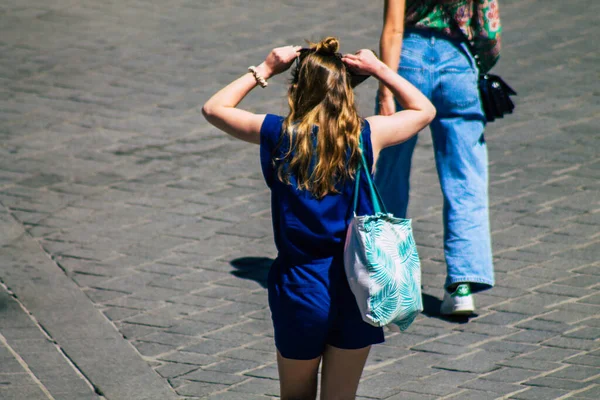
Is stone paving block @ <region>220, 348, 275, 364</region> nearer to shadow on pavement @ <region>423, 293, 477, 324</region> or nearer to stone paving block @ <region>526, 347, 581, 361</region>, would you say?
shadow on pavement @ <region>423, 293, 477, 324</region>

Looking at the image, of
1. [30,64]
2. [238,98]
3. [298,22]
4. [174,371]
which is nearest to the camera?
[238,98]

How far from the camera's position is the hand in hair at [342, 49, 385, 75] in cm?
329

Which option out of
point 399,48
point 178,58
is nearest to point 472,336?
point 399,48

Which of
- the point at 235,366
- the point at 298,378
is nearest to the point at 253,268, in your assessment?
the point at 235,366

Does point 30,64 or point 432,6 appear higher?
point 432,6

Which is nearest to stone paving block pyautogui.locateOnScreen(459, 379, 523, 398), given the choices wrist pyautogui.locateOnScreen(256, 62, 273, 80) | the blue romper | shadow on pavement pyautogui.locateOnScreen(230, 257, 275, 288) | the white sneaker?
the white sneaker

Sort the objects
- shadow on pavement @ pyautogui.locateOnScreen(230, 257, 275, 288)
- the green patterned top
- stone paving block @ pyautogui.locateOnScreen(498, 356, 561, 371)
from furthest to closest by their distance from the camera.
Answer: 1. shadow on pavement @ pyautogui.locateOnScreen(230, 257, 275, 288)
2. the green patterned top
3. stone paving block @ pyautogui.locateOnScreen(498, 356, 561, 371)

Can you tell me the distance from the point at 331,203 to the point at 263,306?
2.05m

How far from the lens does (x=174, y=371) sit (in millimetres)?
4488

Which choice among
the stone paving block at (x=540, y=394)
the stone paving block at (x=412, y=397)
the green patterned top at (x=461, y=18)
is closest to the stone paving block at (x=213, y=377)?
the stone paving block at (x=412, y=397)

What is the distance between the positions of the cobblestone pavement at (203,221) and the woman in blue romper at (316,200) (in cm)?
115

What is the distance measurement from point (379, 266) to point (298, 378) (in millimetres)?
529

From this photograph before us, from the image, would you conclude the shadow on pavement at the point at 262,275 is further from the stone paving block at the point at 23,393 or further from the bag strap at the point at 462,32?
the stone paving block at the point at 23,393

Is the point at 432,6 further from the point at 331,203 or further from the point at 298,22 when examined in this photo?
the point at 298,22
